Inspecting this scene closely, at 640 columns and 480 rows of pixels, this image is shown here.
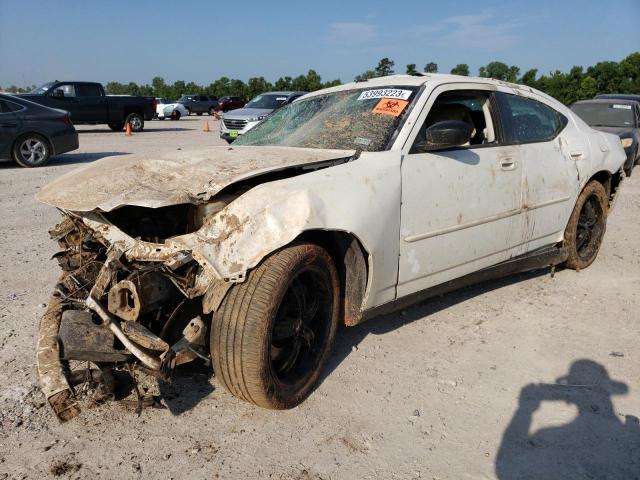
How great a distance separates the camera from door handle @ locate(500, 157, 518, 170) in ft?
12.2

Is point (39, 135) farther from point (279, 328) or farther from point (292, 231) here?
point (292, 231)

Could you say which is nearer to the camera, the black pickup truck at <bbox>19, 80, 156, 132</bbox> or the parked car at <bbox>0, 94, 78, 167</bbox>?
the parked car at <bbox>0, 94, 78, 167</bbox>

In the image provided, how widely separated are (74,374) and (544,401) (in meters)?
2.38

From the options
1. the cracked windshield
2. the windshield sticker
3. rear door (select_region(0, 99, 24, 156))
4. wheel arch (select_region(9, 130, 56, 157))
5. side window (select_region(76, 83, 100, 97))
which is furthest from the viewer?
side window (select_region(76, 83, 100, 97))

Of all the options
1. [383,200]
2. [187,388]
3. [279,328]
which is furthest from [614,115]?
[187,388]

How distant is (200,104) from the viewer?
39.3 meters

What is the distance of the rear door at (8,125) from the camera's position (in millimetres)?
10078

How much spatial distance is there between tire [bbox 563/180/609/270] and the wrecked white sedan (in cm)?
58

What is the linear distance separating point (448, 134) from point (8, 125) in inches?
382

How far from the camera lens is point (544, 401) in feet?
9.49

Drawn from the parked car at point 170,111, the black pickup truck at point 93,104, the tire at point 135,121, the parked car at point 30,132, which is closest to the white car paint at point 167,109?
the parked car at point 170,111

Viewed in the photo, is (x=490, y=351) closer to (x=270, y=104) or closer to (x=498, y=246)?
(x=498, y=246)

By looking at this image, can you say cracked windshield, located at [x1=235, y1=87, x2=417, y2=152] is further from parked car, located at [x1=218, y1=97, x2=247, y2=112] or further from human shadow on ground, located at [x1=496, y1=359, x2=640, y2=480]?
parked car, located at [x1=218, y1=97, x2=247, y2=112]

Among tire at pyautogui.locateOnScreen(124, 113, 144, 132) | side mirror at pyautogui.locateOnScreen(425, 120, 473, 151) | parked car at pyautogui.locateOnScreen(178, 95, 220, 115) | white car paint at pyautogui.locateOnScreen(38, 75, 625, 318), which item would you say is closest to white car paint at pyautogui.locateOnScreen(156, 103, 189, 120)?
parked car at pyautogui.locateOnScreen(178, 95, 220, 115)
